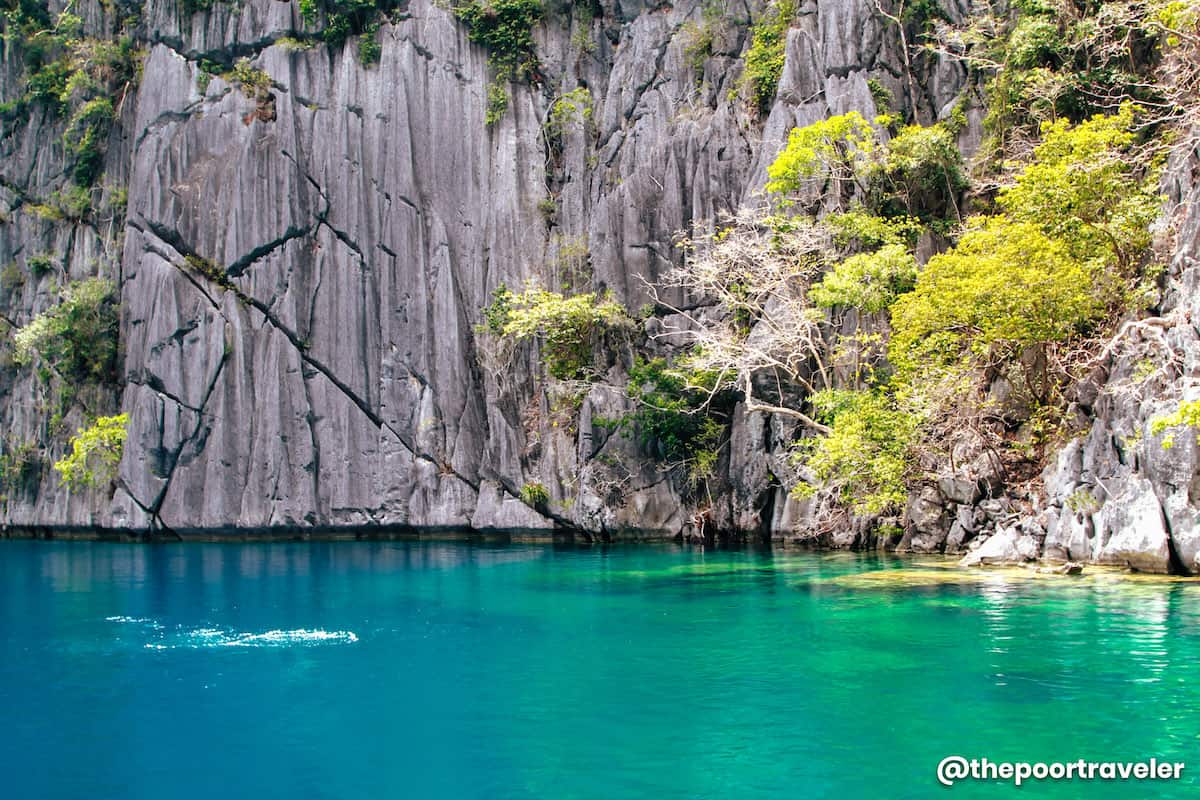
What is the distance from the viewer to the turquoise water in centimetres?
805

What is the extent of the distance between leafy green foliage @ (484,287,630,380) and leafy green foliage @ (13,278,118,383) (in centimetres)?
1636

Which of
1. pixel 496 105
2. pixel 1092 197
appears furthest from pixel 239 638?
pixel 496 105

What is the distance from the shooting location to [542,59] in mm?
39406

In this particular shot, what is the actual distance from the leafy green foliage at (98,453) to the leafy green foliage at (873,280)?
2701 cm

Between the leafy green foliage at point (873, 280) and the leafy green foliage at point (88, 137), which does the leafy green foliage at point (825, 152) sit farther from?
the leafy green foliage at point (88, 137)

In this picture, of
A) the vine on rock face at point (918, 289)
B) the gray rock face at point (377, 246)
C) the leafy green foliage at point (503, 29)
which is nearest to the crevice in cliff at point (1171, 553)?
the vine on rock face at point (918, 289)

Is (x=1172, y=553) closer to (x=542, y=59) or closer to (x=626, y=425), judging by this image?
(x=626, y=425)

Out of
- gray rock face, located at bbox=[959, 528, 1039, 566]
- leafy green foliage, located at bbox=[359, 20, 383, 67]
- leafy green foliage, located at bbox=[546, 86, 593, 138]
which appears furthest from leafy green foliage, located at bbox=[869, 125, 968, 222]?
leafy green foliage, located at bbox=[359, 20, 383, 67]

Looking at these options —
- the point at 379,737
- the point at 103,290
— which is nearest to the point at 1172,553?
the point at 379,737

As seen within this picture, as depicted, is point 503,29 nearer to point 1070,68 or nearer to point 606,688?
point 1070,68

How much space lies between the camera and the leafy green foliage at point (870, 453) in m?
22.0

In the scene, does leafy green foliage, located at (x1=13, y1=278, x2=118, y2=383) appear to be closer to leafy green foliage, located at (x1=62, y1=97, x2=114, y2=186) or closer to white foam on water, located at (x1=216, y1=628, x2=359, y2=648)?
leafy green foliage, located at (x1=62, y1=97, x2=114, y2=186)

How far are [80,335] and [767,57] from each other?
28.5m

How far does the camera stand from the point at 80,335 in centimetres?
3847
